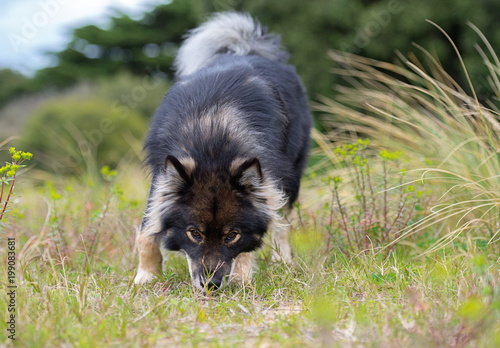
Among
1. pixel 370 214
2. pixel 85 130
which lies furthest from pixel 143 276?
pixel 85 130

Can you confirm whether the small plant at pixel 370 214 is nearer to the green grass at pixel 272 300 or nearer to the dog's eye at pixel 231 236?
the green grass at pixel 272 300

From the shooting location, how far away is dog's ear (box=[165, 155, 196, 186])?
3.36 meters

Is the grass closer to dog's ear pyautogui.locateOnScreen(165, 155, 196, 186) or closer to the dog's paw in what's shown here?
the dog's paw

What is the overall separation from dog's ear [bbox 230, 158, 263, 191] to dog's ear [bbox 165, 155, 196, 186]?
29 cm

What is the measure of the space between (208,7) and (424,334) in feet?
31.8

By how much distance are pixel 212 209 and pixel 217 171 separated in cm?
27

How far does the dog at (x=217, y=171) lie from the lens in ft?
11.5

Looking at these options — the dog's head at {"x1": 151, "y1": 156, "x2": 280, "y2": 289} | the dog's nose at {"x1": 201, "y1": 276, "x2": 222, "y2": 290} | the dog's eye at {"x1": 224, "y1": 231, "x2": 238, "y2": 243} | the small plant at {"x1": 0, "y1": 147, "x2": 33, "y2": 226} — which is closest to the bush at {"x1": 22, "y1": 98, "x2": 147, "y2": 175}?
the small plant at {"x1": 0, "y1": 147, "x2": 33, "y2": 226}

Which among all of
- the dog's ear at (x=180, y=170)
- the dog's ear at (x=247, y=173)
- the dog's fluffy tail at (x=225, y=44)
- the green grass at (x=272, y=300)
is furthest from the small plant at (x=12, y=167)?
the dog's fluffy tail at (x=225, y=44)

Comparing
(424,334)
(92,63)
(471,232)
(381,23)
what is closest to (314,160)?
(381,23)

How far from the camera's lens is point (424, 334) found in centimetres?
258

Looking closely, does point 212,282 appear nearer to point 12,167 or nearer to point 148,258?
point 148,258

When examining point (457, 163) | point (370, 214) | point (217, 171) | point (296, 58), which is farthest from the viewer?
point (296, 58)

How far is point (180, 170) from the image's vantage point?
3.40 meters
